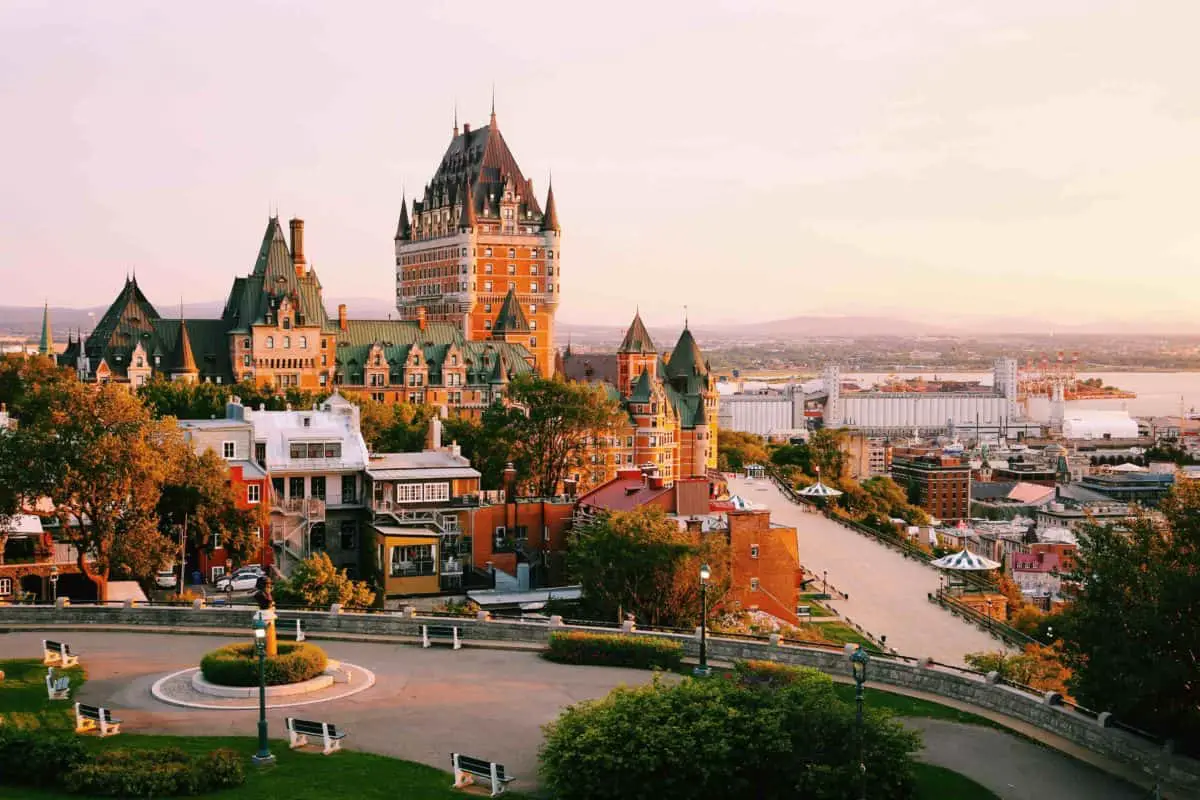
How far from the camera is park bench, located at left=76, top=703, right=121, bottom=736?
89.5 ft

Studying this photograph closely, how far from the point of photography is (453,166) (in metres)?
151

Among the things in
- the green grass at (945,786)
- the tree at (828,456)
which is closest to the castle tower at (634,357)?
the tree at (828,456)

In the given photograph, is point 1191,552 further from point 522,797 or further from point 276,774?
point 276,774

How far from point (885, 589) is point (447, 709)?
1779 inches

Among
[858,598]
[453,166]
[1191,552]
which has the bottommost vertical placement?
[858,598]

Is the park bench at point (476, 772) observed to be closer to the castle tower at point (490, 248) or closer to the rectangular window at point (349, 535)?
the rectangular window at point (349, 535)

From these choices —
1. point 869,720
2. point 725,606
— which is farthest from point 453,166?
point 869,720

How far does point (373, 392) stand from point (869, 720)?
94.7 metres

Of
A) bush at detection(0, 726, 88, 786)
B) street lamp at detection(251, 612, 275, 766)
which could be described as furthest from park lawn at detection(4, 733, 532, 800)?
bush at detection(0, 726, 88, 786)

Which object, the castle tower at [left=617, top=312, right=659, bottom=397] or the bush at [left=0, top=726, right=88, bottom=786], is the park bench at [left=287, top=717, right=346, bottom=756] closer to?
the bush at [left=0, top=726, right=88, bottom=786]

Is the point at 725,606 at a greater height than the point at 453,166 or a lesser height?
lesser

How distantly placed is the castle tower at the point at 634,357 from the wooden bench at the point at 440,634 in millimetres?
79576

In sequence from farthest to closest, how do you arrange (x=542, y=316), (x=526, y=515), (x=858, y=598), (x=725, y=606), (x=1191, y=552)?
(x=542, y=316)
(x=858, y=598)
(x=526, y=515)
(x=725, y=606)
(x=1191, y=552)

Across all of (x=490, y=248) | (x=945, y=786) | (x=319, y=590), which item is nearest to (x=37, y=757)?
(x=945, y=786)
